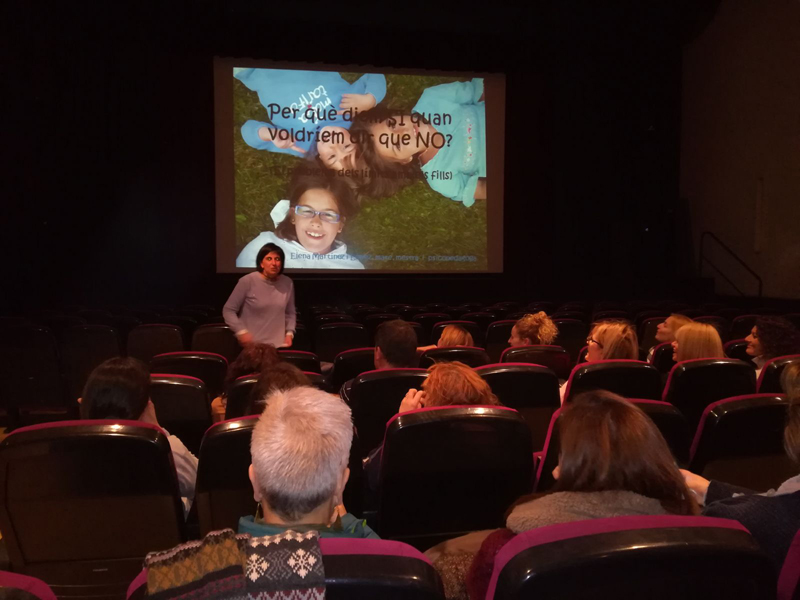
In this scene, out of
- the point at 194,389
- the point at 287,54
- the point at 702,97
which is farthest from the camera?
the point at 702,97

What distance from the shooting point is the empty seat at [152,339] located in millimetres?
4980

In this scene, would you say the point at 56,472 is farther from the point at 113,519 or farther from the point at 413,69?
the point at 413,69

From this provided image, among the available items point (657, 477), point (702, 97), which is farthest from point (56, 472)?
point (702, 97)

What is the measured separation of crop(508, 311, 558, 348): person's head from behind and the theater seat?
3.55m

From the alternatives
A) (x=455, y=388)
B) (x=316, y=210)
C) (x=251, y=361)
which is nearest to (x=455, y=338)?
(x=251, y=361)

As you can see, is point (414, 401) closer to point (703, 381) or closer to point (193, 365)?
point (703, 381)

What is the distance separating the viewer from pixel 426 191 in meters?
10.3

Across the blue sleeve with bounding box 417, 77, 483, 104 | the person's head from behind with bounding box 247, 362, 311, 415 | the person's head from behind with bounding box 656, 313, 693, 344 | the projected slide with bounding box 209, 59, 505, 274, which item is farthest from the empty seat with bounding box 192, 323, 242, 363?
the blue sleeve with bounding box 417, 77, 483, 104

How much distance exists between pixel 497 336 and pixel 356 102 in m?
5.77

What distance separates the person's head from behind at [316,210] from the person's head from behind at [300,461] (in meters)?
8.74

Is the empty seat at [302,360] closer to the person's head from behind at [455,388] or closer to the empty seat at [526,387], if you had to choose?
the empty seat at [526,387]

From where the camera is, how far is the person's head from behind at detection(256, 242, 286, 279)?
5137 mm

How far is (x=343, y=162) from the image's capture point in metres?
9.97

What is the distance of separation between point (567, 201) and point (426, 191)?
3.18 m
